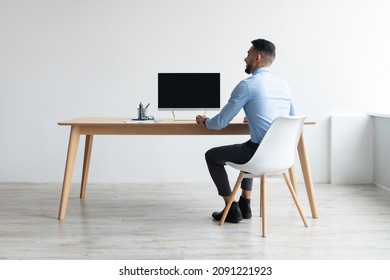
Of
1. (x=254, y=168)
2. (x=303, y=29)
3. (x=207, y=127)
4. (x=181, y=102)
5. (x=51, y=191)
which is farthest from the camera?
(x=303, y=29)

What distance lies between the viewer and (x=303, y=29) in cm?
584

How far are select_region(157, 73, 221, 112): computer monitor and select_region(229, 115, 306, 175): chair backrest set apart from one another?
2.88 feet

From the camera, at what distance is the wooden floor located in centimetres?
331

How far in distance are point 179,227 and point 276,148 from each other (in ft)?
2.76

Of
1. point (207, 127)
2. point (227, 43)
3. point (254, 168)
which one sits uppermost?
point (227, 43)

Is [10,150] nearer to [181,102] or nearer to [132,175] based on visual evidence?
[132,175]

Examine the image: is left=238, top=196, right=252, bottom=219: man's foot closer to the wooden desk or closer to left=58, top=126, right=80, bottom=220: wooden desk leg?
the wooden desk

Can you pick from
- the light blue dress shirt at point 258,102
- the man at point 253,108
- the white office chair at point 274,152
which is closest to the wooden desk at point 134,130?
the man at point 253,108

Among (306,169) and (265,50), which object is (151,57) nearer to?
(265,50)

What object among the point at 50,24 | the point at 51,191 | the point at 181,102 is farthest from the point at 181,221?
the point at 50,24

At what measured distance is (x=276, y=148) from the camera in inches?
146

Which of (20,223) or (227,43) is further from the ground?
(227,43)

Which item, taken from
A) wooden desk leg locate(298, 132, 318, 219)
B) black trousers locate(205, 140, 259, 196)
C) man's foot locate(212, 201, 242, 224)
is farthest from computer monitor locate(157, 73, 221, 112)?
man's foot locate(212, 201, 242, 224)

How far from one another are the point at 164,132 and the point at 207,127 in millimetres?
352
